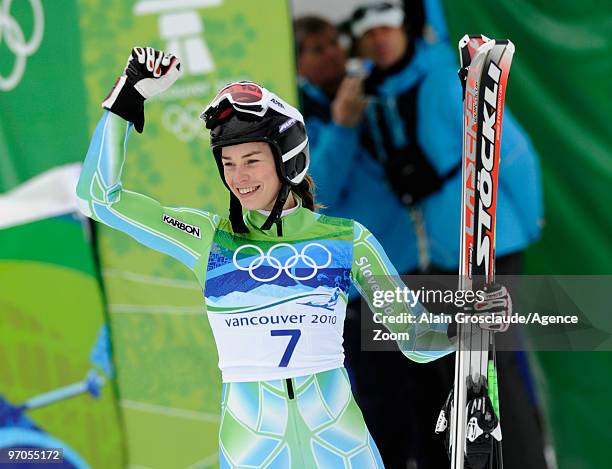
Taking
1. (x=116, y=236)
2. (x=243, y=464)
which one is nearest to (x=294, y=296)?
(x=243, y=464)

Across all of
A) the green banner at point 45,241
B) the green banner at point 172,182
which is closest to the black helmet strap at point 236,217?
the green banner at point 172,182

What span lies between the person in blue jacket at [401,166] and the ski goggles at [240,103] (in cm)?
216

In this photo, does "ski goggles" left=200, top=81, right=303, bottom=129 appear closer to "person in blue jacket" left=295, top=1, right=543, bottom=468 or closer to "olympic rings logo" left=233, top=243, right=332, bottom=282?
"olympic rings logo" left=233, top=243, right=332, bottom=282

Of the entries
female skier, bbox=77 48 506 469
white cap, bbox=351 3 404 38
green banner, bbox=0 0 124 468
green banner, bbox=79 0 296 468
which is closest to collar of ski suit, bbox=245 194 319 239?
female skier, bbox=77 48 506 469

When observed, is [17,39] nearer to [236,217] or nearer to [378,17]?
[378,17]

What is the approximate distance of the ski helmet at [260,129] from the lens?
10.6 ft

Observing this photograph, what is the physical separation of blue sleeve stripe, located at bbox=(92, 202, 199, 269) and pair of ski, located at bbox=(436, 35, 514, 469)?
88 centimetres

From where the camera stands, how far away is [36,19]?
5062mm

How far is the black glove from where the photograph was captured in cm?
321

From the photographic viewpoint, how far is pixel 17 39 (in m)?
5.07

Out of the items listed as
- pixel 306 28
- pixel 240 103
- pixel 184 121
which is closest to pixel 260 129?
pixel 240 103

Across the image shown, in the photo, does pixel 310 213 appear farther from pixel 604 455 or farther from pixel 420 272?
pixel 604 455

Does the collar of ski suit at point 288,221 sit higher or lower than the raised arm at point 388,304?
higher

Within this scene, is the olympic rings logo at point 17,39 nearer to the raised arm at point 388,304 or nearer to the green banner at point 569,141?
the green banner at point 569,141
